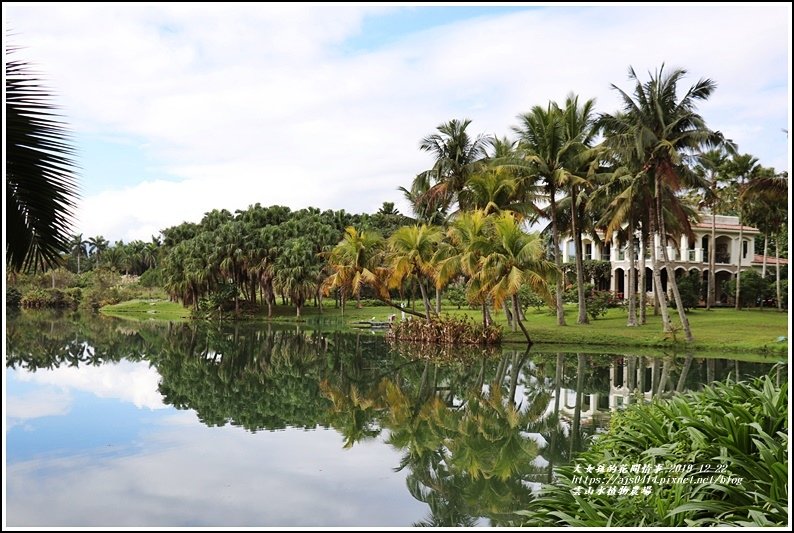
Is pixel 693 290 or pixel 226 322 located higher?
pixel 693 290

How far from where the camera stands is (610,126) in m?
24.3

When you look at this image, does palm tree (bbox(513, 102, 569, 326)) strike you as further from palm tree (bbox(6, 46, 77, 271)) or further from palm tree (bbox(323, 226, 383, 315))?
palm tree (bbox(6, 46, 77, 271))

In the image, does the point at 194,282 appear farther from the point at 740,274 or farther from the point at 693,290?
the point at 740,274

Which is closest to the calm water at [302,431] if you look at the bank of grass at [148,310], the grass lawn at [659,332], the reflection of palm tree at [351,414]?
the reflection of palm tree at [351,414]

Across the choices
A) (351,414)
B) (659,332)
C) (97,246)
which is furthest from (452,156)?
(97,246)

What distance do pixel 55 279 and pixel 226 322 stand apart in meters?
25.9

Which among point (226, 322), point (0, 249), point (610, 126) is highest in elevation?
point (610, 126)

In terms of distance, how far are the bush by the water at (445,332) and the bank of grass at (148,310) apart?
23321 mm

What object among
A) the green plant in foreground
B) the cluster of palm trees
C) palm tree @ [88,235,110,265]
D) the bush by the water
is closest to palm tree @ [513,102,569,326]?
the cluster of palm trees

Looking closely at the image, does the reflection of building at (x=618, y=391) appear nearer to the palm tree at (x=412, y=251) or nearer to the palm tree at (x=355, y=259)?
the palm tree at (x=412, y=251)

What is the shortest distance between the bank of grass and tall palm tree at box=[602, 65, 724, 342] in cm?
3399

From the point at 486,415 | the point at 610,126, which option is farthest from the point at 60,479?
the point at 610,126

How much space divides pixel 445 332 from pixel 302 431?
641 inches

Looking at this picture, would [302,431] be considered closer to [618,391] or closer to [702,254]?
[618,391]
